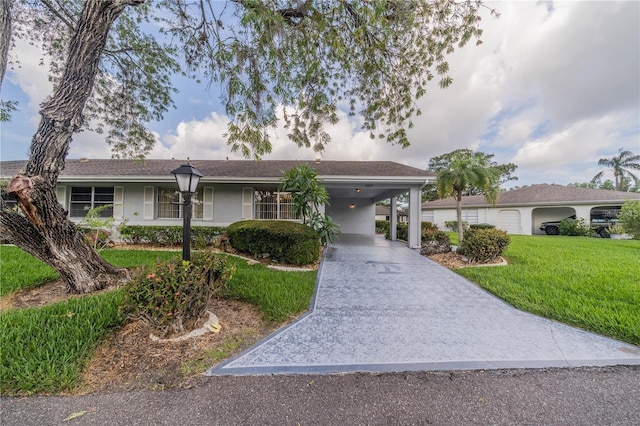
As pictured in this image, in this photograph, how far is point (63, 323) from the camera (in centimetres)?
294

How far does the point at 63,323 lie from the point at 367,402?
366 cm

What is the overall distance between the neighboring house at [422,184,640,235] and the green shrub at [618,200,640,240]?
→ 17.2 feet

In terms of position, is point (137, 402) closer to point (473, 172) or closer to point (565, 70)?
point (473, 172)

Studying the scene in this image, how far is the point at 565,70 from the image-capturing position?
738cm

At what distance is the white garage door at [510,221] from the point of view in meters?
19.1

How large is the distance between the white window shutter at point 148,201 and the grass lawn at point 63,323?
4.78 metres

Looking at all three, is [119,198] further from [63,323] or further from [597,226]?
[597,226]

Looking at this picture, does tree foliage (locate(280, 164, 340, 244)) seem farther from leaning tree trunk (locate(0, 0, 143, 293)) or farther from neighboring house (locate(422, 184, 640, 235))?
neighboring house (locate(422, 184, 640, 235))

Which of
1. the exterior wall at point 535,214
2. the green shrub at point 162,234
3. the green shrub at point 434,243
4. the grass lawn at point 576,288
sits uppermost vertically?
the exterior wall at point 535,214

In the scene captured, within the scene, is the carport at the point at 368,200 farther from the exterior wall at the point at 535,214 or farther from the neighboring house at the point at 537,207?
the exterior wall at the point at 535,214

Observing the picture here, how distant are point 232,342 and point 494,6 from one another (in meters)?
6.53

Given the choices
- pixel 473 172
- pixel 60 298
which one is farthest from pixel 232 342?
pixel 473 172

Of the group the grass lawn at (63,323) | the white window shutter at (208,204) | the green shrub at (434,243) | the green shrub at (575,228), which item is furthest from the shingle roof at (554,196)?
the white window shutter at (208,204)

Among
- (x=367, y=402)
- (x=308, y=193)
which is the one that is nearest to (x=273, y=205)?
(x=308, y=193)
